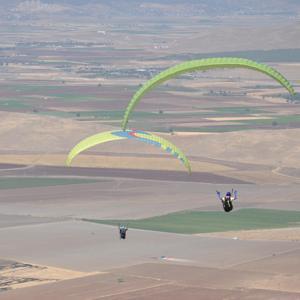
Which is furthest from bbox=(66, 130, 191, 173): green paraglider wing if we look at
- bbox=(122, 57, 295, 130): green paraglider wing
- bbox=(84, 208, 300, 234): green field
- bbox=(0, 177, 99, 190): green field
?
bbox=(0, 177, 99, 190): green field

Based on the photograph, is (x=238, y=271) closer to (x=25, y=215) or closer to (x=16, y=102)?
(x=25, y=215)

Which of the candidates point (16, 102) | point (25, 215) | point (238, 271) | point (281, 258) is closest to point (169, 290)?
point (238, 271)

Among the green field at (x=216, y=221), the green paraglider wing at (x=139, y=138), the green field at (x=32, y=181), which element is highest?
the green field at (x=32, y=181)

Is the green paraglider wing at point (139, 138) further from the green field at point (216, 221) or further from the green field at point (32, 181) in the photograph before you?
the green field at point (32, 181)

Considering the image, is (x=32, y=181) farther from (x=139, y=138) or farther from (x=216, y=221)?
(x=139, y=138)

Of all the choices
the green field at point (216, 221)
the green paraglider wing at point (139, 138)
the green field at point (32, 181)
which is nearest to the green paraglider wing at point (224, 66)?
the green paraglider wing at point (139, 138)

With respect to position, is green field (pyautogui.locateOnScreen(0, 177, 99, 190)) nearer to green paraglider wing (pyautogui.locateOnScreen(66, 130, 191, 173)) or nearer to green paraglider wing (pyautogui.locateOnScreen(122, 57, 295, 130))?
green paraglider wing (pyautogui.locateOnScreen(66, 130, 191, 173))
